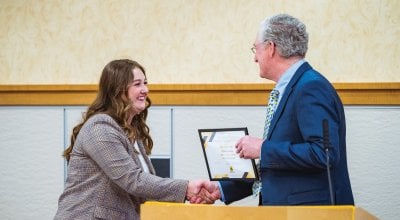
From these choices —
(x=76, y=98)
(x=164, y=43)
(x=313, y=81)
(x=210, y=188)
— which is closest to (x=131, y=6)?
(x=164, y=43)

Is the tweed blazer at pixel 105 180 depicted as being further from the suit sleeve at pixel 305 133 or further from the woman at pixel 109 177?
the suit sleeve at pixel 305 133

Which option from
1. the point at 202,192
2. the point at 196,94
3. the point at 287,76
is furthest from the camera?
the point at 196,94

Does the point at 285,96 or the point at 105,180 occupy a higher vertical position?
the point at 285,96

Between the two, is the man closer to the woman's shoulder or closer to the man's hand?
the man's hand

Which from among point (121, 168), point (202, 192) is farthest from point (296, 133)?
point (121, 168)

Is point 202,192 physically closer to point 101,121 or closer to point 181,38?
point 101,121

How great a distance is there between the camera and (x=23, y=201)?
5.37m

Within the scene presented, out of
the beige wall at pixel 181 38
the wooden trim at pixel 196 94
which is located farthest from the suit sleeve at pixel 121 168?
the beige wall at pixel 181 38

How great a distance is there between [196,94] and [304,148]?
2124mm

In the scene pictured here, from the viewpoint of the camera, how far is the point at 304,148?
3.02m

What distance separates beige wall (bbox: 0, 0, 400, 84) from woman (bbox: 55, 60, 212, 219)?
64.0 inches

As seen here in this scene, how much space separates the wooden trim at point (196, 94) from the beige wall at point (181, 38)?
3.5 inches

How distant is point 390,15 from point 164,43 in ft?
4.82

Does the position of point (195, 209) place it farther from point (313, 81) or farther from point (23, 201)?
point (23, 201)
